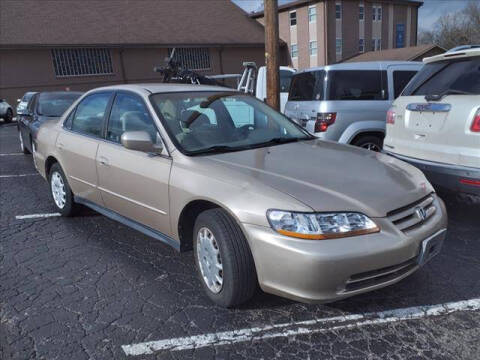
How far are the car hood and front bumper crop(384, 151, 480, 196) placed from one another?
798 mm

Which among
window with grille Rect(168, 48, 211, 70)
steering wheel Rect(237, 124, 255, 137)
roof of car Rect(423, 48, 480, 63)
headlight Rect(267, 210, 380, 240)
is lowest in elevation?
headlight Rect(267, 210, 380, 240)

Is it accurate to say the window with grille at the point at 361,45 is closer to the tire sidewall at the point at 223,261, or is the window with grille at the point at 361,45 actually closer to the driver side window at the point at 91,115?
the driver side window at the point at 91,115

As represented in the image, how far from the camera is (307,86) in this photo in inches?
264

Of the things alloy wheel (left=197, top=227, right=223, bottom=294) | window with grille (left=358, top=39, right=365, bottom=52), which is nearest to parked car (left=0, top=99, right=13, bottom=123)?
alloy wheel (left=197, top=227, right=223, bottom=294)

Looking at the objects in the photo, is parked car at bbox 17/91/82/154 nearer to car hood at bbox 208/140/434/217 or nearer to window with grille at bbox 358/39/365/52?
car hood at bbox 208/140/434/217

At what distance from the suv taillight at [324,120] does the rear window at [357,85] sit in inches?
11.8

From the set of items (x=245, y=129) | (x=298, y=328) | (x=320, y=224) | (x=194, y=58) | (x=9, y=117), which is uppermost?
(x=194, y=58)

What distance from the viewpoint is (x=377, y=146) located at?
647cm

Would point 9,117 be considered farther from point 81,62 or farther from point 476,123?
point 476,123

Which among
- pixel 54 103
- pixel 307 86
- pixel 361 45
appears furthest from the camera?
pixel 361 45

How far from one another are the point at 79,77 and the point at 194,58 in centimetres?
766

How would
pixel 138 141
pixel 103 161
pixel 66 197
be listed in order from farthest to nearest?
pixel 66 197 < pixel 103 161 < pixel 138 141

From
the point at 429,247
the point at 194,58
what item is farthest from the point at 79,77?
the point at 429,247

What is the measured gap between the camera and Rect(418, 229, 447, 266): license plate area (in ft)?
8.76
